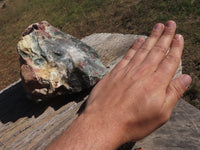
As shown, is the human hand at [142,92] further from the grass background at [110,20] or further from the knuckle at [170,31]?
the grass background at [110,20]

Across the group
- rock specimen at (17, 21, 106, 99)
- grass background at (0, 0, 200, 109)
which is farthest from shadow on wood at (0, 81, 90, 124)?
grass background at (0, 0, 200, 109)

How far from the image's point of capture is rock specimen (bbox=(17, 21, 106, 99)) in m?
1.71

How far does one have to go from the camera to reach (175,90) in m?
1.16

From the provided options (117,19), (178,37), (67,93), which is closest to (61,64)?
(67,93)

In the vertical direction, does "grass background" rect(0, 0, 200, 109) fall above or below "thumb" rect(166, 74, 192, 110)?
below

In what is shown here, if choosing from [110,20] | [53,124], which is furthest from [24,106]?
[110,20]

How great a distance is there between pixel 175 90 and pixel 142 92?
21 cm

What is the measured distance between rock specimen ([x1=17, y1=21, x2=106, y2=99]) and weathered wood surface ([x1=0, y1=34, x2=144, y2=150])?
145 millimetres

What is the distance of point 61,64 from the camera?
5.96ft

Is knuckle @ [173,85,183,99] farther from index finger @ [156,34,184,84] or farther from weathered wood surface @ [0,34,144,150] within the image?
weathered wood surface @ [0,34,144,150]

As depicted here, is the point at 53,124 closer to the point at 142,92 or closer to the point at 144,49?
the point at 142,92

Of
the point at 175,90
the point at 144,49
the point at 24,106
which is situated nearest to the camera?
the point at 175,90

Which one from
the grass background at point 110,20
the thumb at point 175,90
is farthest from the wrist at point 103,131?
the grass background at point 110,20

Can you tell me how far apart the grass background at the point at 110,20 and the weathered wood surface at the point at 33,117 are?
6.12 ft
